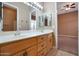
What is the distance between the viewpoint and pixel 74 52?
1.64 metres

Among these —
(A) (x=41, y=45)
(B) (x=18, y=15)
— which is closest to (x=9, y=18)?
(B) (x=18, y=15)

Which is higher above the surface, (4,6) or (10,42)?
(4,6)

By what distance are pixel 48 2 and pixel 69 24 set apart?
45cm

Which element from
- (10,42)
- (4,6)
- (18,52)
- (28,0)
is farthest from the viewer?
(28,0)

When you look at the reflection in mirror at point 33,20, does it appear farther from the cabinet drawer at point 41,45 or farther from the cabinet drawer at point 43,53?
the cabinet drawer at point 43,53

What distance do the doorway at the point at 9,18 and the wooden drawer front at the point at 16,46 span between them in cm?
27

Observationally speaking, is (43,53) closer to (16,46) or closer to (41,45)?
(41,45)

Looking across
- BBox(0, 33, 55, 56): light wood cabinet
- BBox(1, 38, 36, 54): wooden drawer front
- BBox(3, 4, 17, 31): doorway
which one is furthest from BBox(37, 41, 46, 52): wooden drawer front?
BBox(3, 4, 17, 31): doorway

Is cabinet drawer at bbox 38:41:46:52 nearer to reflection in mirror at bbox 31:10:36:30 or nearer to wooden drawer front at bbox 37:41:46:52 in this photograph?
wooden drawer front at bbox 37:41:46:52

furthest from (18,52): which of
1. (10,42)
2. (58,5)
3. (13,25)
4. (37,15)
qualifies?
(58,5)

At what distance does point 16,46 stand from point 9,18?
418 millimetres

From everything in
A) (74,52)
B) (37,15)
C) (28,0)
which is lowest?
(74,52)

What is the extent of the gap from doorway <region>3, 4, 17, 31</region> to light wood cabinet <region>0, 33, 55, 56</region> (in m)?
0.29

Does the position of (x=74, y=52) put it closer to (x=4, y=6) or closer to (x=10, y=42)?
(x=10, y=42)
